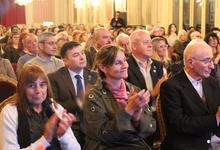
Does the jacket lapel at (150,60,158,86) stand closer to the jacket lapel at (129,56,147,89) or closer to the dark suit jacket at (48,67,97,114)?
the jacket lapel at (129,56,147,89)

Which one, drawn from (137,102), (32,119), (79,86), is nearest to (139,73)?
(79,86)

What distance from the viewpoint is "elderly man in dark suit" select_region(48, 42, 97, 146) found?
3.63 metres

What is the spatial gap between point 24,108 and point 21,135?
0.53 feet

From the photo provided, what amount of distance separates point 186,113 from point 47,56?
239 cm

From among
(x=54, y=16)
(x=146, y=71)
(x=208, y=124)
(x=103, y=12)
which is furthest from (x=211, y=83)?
(x=54, y=16)

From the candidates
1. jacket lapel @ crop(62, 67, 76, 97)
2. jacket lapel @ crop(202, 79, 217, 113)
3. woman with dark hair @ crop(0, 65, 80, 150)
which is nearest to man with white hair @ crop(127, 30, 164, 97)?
jacket lapel @ crop(62, 67, 76, 97)

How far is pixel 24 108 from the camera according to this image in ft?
8.28

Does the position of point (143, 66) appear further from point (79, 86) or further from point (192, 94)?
point (192, 94)

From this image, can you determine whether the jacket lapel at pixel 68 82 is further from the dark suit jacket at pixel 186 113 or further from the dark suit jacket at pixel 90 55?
the dark suit jacket at pixel 90 55

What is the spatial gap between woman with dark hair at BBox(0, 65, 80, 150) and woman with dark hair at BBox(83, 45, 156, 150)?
215 mm

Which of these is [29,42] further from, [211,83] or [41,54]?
[211,83]

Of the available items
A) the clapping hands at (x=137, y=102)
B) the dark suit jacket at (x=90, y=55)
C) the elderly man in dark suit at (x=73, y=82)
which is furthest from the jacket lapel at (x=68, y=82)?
the dark suit jacket at (x=90, y=55)

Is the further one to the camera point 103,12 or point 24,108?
point 103,12

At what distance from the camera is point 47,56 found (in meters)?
4.98
